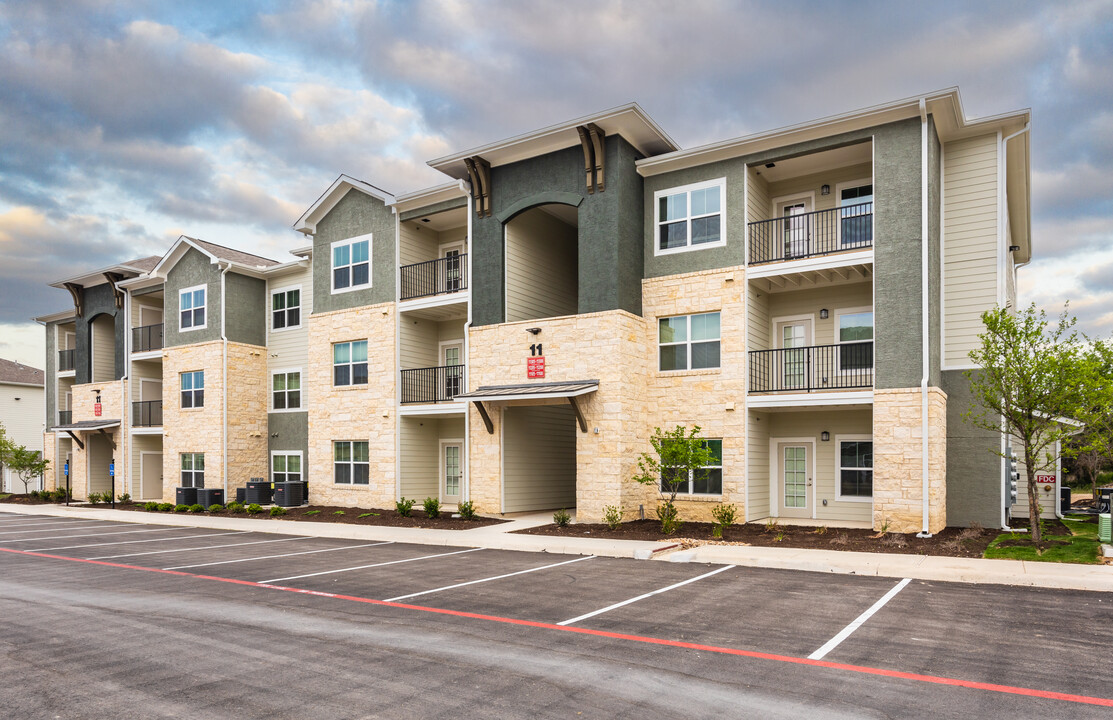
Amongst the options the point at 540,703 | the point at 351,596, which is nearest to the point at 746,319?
the point at 351,596

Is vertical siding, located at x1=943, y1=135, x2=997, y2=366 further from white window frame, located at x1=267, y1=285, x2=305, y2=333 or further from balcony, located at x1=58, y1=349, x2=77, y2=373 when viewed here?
balcony, located at x1=58, y1=349, x2=77, y2=373

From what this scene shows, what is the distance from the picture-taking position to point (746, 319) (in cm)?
1903

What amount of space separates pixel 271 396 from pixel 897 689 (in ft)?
90.2

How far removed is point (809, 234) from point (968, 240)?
3.72 meters

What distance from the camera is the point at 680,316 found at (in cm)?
2017

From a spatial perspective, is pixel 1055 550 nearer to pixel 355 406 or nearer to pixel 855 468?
Answer: pixel 855 468

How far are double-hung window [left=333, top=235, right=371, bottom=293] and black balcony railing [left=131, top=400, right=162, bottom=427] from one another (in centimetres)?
1237

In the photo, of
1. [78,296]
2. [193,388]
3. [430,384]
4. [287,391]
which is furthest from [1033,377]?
[78,296]

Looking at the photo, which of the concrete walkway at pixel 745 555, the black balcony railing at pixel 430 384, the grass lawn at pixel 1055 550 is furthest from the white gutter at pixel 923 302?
the black balcony railing at pixel 430 384

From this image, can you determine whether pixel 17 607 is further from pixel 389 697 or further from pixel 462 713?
pixel 462 713

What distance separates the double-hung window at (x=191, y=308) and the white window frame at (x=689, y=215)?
1934 cm

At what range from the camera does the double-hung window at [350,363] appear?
25281 mm

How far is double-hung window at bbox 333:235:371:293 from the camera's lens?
25484 mm

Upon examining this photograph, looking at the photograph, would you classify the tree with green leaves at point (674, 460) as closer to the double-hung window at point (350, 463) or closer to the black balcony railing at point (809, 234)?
the black balcony railing at point (809, 234)
